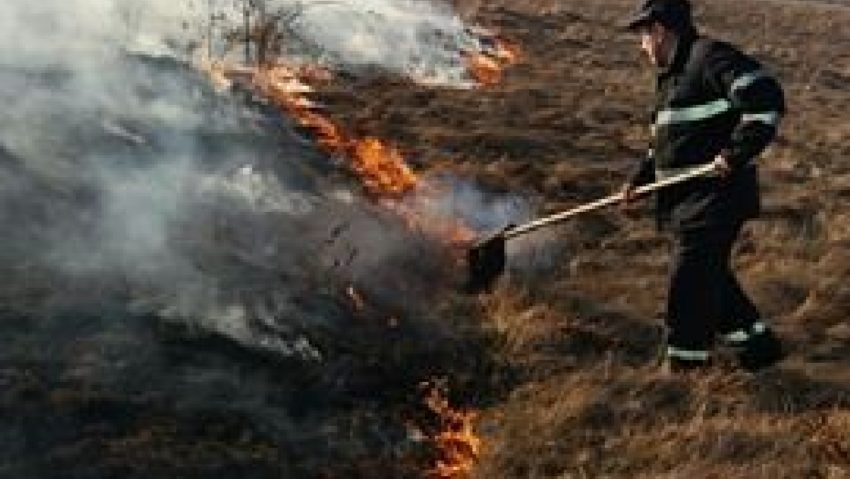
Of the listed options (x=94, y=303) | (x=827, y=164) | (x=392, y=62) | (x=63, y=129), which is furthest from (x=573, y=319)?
→ (x=392, y=62)

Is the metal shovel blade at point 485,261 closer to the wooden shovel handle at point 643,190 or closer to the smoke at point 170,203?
the wooden shovel handle at point 643,190

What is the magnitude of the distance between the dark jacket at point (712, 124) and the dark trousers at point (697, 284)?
0.26ft

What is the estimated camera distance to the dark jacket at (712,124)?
6648mm

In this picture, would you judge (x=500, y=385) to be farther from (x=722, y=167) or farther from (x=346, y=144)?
(x=346, y=144)

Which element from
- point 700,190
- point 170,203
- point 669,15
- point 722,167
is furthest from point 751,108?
point 170,203

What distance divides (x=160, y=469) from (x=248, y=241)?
2545mm

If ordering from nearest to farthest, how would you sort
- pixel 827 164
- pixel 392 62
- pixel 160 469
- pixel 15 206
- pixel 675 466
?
pixel 160 469, pixel 675 466, pixel 15 206, pixel 827 164, pixel 392 62

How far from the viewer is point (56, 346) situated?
21.2 feet

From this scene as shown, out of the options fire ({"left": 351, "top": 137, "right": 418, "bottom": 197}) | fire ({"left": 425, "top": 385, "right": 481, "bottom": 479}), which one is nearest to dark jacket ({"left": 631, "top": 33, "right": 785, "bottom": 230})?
fire ({"left": 425, "top": 385, "right": 481, "bottom": 479})

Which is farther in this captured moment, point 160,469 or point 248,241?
point 248,241

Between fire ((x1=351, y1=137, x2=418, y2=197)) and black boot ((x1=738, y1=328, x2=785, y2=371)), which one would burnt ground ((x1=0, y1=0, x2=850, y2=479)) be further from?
fire ((x1=351, y1=137, x2=418, y2=197))

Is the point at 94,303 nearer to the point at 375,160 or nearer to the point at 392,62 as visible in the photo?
the point at 375,160

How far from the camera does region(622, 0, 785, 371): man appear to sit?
6.96 meters

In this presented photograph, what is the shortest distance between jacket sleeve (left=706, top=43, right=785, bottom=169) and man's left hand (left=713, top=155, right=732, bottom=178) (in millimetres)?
24
